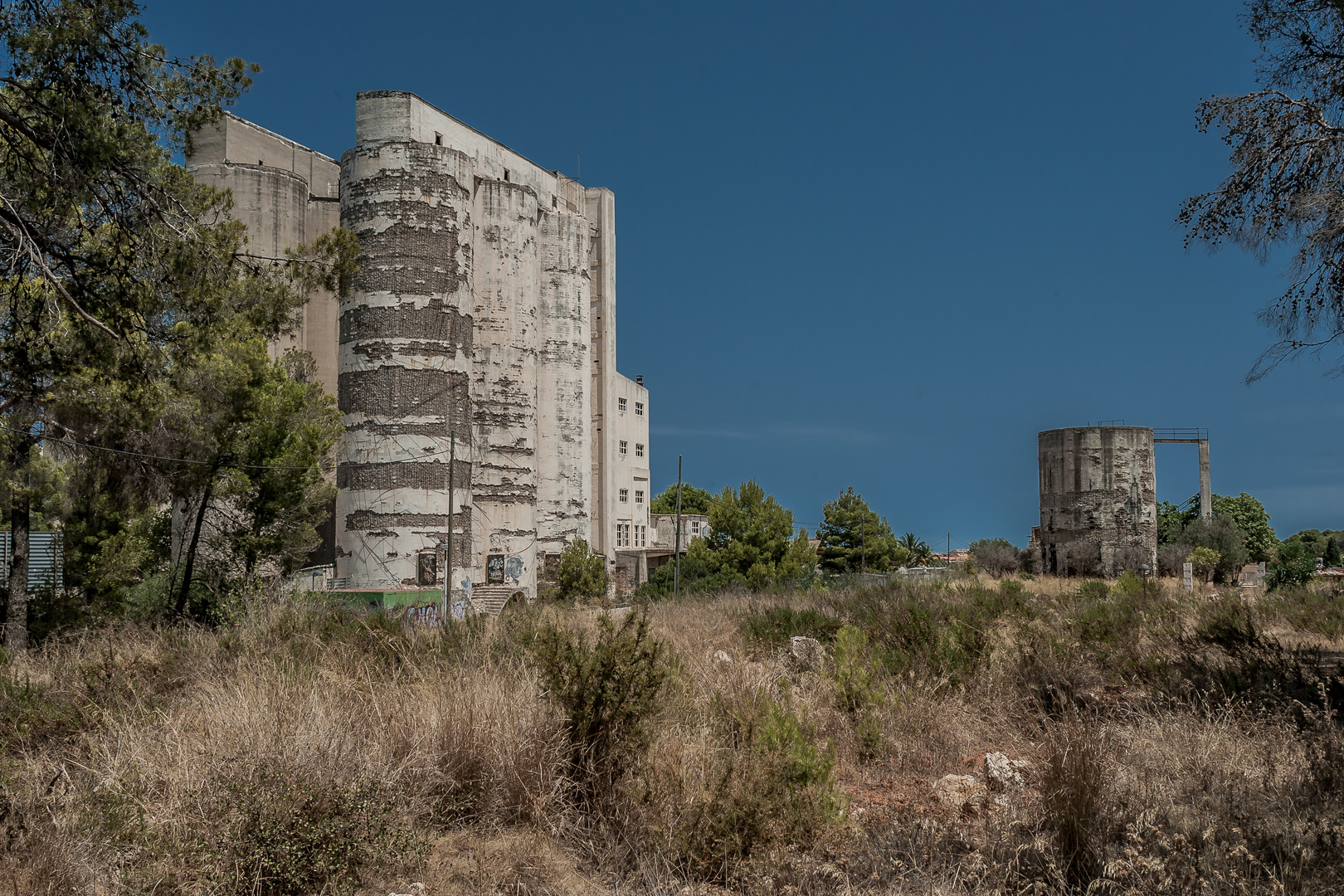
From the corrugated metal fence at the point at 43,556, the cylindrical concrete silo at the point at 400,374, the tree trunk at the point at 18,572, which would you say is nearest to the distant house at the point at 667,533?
the cylindrical concrete silo at the point at 400,374

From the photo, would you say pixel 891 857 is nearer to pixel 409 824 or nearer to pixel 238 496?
pixel 409 824

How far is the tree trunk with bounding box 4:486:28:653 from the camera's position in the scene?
55.2 feet

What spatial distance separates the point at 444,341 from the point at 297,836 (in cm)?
3633

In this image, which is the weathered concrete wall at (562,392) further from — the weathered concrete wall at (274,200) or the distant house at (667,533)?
the weathered concrete wall at (274,200)

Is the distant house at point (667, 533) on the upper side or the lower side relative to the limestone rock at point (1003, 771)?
upper

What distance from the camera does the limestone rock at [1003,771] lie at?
5148mm

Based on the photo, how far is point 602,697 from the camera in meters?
5.61

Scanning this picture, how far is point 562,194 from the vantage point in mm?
51094

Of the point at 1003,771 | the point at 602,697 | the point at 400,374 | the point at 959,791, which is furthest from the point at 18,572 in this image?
the point at 400,374

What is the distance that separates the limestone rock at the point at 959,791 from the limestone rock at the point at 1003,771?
0.27ft

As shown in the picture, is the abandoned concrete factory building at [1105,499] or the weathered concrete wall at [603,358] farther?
the weathered concrete wall at [603,358]

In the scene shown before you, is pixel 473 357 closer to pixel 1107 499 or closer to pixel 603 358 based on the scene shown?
pixel 603 358

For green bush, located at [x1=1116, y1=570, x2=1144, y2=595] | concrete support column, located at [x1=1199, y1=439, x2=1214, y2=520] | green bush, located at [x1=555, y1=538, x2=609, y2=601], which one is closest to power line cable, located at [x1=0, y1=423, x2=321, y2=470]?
green bush, located at [x1=1116, y1=570, x2=1144, y2=595]

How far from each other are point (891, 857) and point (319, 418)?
2630cm
